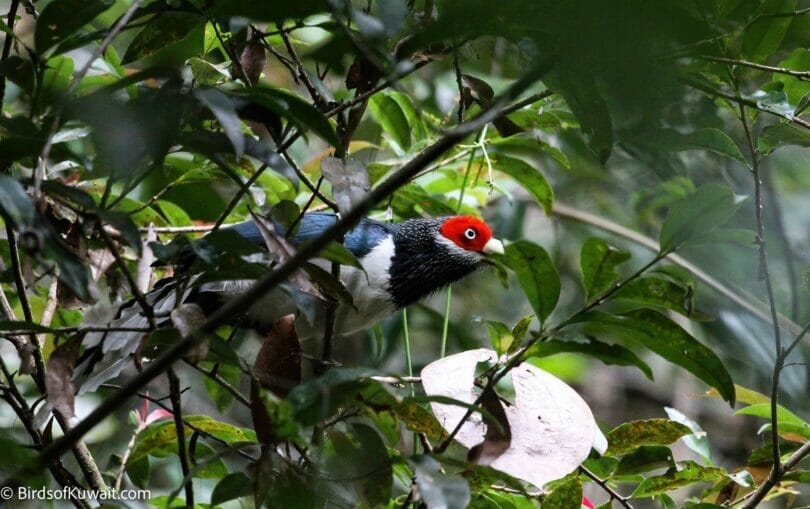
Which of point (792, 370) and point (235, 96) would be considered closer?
point (235, 96)

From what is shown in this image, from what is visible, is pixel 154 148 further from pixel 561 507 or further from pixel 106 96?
pixel 561 507

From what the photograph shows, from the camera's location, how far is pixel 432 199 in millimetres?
3584

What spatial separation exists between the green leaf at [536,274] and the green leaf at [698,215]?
23cm

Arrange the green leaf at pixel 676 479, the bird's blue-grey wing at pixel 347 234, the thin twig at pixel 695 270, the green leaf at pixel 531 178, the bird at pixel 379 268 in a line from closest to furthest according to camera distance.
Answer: the green leaf at pixel 676 479 < the green leaf at pixel 531 178 < the bird at pixel 379 268 < the bird's blue-grey wing at pixel 347 234 < the thin twig at pixel 695 270

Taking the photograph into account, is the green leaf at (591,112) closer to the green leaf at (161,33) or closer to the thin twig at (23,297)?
the green leaf at (161,33)

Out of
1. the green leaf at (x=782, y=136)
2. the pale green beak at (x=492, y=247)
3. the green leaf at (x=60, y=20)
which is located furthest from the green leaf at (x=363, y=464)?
the pale green beak at (x=492, y=247)

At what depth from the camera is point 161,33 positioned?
229 cm

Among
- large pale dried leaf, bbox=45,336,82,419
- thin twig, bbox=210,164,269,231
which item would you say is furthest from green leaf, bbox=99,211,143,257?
large pale dried leaf, bbox=45,336,82,419

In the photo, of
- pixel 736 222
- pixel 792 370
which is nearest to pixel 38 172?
pixel 736 222

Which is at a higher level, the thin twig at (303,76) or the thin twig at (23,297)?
the thin twig at (303,76)

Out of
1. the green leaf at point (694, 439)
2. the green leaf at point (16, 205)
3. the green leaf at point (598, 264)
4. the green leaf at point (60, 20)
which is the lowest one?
the green leaf at point (694, 439)

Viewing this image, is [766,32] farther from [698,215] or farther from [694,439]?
[694,439]

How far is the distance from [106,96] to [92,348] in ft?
3.58

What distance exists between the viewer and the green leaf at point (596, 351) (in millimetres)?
1755
